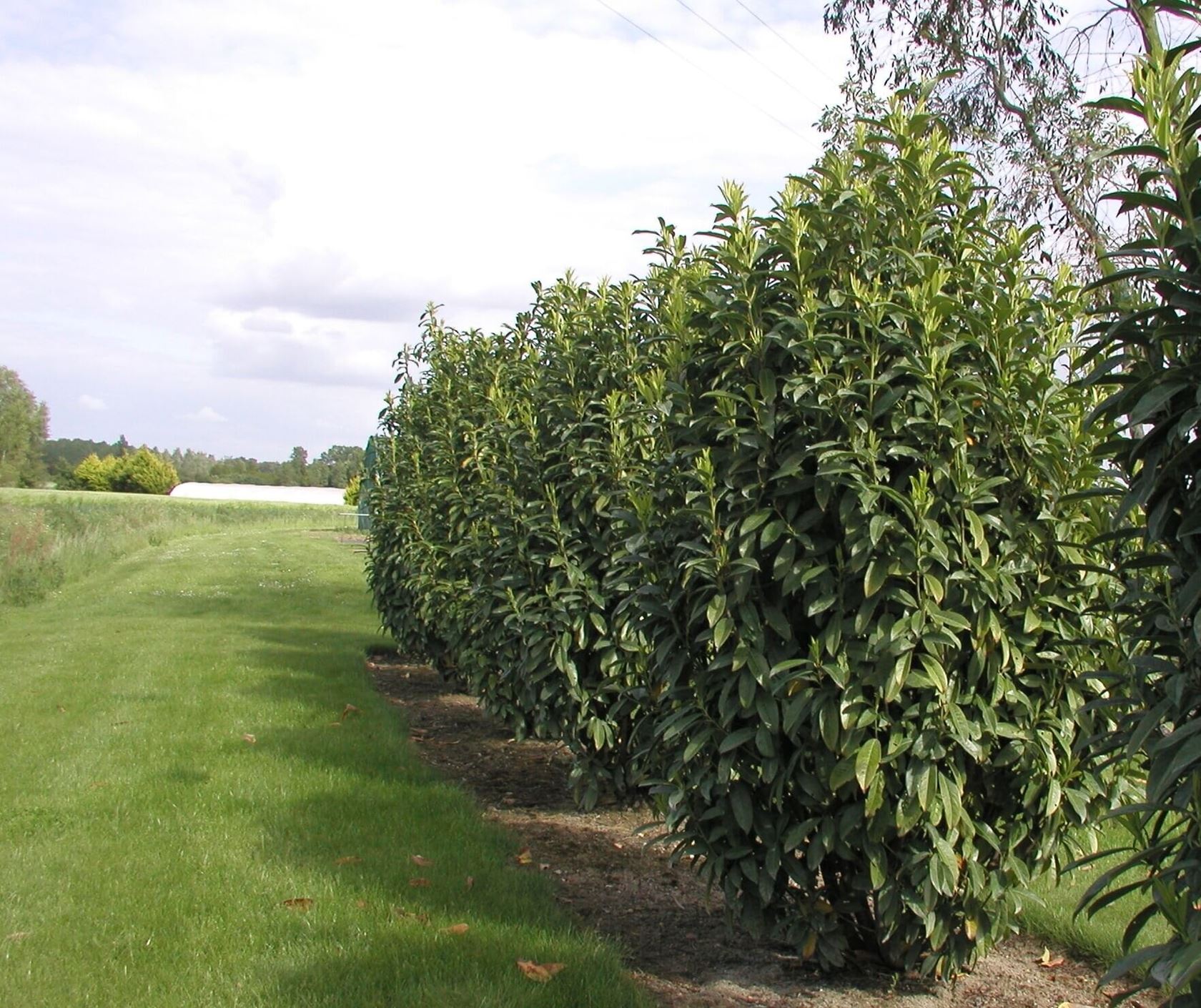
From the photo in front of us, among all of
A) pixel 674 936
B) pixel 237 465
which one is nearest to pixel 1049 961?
pixel 674 936

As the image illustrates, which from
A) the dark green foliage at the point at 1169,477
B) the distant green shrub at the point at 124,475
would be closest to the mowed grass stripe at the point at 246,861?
the dark green foliage at the point at 1169,477

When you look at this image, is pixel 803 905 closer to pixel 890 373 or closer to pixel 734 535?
pixel 734 535

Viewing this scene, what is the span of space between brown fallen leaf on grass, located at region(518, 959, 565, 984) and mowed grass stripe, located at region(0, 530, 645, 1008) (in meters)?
0.03

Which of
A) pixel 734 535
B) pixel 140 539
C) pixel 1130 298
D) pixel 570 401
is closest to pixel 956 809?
pixel 734 535

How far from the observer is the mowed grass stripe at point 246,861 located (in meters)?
4.14

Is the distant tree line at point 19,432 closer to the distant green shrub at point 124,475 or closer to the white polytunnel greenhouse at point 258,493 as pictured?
the distant green shrub at point 124,475

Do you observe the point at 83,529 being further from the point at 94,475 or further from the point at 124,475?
the point at 94,475

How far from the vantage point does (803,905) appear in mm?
4148

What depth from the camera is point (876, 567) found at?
372 cm

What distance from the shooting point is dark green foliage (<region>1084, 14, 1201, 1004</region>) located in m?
2.38

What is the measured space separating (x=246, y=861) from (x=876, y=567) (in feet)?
12.1

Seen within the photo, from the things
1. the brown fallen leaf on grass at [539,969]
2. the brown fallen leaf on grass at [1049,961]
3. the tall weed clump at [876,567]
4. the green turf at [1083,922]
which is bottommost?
the brown fallen leaf on grass at [539,969]

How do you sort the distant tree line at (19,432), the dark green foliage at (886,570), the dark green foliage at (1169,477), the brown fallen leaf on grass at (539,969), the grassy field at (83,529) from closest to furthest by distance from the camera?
the dark green foliage at (1169,477) → the dark green foliage at (886,570) → the brown fallen leaf on grass at (539,969) → the grassy field at (83,529) → the distant tree line at (19,432)

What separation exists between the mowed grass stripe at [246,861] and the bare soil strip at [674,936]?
0.28 m
